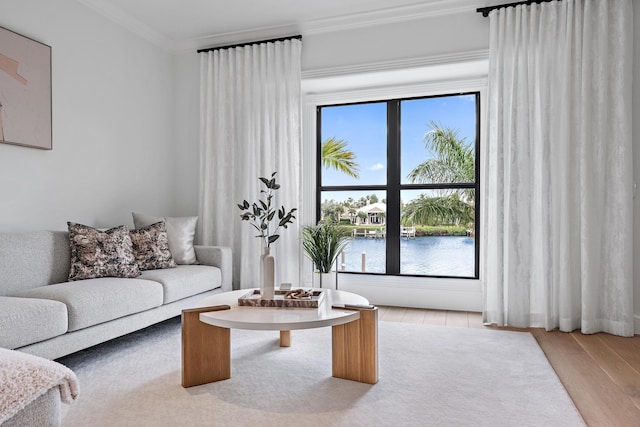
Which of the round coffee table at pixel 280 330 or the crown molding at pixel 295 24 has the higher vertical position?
the crown molding at pixel 295 24

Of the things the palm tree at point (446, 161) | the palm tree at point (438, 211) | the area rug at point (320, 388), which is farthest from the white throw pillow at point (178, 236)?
the palm tree at point (446, 161)

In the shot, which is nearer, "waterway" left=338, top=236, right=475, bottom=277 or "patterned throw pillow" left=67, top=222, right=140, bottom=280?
"patterned throw pillow" left=67, top=222, right=140, bottom=280

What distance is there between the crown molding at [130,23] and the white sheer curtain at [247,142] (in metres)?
0.44

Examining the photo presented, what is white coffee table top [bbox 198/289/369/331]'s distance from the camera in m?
2.04

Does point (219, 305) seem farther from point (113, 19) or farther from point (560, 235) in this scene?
point (113, 19)

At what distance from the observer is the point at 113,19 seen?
386 centimetres

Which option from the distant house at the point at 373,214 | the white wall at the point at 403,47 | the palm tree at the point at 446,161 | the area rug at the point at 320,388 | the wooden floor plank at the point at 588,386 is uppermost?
the white wall at the point at 403,47

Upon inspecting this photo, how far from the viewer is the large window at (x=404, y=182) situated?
425cm

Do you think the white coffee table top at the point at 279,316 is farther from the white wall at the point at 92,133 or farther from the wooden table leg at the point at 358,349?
the white wall at the point at 92,133

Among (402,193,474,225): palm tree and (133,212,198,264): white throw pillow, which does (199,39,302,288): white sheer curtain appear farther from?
(402,193,474,225): palm tree

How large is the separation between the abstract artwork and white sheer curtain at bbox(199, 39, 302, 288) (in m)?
1.48

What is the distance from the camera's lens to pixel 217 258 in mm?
3844

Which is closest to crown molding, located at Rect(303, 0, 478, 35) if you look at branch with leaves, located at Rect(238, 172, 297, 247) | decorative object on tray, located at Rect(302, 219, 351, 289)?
branch with leaves, located at Rect(238, 172, 297, 247)

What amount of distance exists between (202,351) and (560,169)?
9.37 feet
